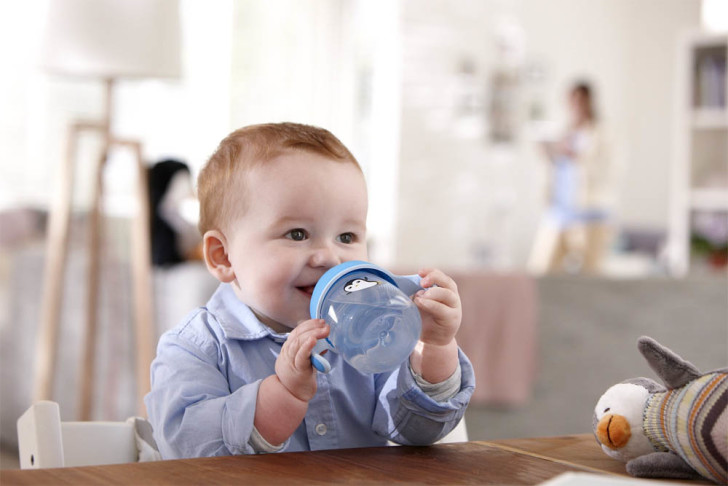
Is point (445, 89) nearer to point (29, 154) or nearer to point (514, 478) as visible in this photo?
point (29, 154)

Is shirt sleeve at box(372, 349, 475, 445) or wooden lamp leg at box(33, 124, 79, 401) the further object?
wooden lamp leg at box(33, 124, 79, 401)

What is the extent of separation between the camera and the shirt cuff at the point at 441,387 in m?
0.82

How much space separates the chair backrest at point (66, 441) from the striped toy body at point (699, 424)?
456mm

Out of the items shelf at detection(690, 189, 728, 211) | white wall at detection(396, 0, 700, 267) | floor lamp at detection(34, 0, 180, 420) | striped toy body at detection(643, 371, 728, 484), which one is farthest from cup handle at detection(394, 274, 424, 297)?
white wall at detection(396, 0, 700, 267)

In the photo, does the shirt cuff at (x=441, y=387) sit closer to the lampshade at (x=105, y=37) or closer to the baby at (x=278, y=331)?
the baby at (x=278, y=331)

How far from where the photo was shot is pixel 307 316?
0.88m

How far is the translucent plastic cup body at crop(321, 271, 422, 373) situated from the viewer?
676 mm

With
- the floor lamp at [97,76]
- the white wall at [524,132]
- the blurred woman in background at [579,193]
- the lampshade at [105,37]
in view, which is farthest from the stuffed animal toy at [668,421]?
the white wall at [524,132]

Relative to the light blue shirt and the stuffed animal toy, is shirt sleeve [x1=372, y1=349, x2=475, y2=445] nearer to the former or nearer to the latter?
the light blue shirt

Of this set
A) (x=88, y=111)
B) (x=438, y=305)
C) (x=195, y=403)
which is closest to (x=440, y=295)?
(x=438, y=305)

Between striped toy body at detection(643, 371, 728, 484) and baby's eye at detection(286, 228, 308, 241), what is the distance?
37 cm

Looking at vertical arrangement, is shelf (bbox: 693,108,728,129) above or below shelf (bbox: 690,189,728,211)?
above

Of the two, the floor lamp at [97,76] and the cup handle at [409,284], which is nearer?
the cup handle at [409,284]

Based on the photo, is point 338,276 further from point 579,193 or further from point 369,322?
point 579,193
